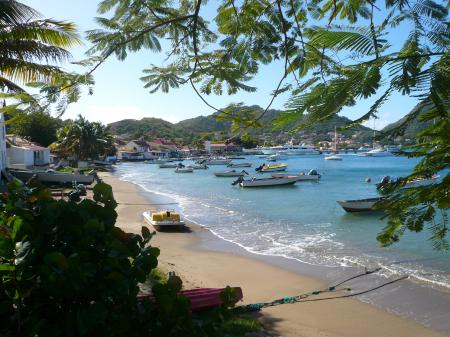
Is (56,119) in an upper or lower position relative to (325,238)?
upper

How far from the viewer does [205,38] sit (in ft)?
14.4

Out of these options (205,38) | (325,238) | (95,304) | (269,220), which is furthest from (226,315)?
(269,220)

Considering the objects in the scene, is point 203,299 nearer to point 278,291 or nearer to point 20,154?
point 278,291

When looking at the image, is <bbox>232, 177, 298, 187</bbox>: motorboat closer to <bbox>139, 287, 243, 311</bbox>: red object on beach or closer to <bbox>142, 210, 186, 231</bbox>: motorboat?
<bbox>142, 210, 186, 231</bbox>: motorboat

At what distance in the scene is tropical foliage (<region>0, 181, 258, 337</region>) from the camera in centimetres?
198

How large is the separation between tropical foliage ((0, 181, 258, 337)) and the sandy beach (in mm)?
6995

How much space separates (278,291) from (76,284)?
38.8 feet

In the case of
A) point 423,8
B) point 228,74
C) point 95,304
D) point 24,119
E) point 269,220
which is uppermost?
point 423,8

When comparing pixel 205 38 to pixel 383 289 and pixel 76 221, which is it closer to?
pixel 76 221

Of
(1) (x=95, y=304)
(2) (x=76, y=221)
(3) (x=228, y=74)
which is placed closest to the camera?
(1) (x=95, y=304)

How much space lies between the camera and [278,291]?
13.1m

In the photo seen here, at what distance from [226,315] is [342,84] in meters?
1.33

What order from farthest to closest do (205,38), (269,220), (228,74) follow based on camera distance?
(269,220), (205,38), (228,74)

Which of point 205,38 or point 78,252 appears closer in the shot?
point 78,252
